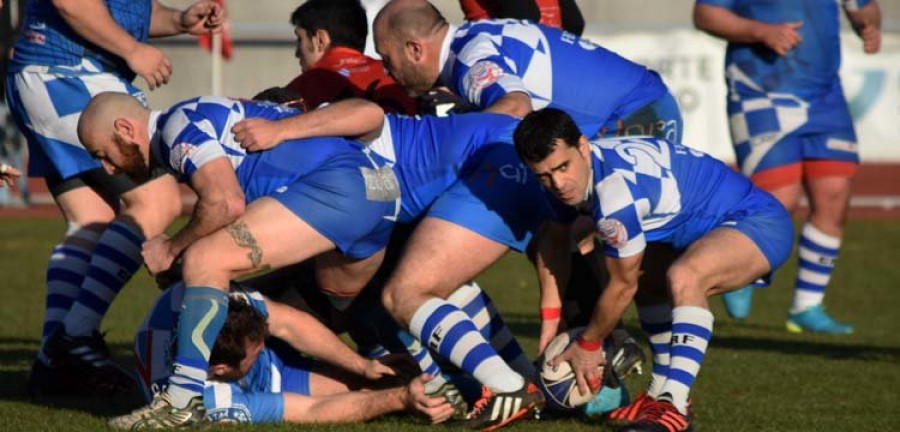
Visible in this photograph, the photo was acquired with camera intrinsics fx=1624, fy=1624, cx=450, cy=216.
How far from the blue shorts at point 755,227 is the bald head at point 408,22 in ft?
4.27

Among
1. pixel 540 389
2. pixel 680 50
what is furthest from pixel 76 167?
pixel 680 50

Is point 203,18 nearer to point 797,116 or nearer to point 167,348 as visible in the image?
point 167,348

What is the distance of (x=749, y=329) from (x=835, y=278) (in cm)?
297

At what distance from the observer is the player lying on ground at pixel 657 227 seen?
5371 millimetres

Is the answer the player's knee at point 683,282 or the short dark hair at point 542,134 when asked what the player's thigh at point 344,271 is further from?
the player's knee at point 683,282

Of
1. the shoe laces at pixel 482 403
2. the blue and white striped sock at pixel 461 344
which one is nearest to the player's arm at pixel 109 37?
the blue and white striped sock at pixel 461 344

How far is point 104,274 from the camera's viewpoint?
662 cm

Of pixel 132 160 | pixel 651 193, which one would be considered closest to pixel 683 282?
pixel 651 193

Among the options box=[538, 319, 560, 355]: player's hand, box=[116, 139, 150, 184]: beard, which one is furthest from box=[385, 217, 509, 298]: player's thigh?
box=[116, 139, 150, 184]: beard

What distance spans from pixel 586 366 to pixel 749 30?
369cm

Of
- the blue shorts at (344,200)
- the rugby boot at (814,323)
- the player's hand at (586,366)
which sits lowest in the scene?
the rugby boot at (814,323)

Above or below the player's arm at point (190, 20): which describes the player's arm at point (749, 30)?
below

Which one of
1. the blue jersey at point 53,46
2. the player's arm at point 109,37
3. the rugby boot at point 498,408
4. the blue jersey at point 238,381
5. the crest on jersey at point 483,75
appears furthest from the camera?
the blue jersey at point 53,46

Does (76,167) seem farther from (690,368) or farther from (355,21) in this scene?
(690,368)
